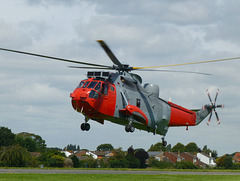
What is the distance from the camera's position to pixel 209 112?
56.5 m

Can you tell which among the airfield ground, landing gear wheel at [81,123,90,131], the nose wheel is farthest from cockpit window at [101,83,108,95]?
the airfield ground

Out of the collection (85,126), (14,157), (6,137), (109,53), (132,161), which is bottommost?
(132,161)

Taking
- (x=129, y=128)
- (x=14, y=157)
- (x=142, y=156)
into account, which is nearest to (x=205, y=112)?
(x=129, y=128)

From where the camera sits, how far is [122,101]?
1781 inches

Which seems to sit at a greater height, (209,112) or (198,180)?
(209,112)

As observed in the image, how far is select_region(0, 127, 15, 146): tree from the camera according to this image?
380ft

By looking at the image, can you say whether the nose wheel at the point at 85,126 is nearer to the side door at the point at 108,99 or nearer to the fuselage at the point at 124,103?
the fuselage at the point at 124,103

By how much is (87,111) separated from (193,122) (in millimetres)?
17262

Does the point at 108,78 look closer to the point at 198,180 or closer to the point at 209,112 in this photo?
the point at 198,180

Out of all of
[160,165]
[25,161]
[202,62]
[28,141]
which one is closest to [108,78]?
[202,62]

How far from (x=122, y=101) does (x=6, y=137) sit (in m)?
79.2

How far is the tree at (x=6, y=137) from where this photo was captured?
380 feet

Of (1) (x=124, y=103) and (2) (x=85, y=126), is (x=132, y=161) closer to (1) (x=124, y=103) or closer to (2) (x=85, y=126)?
(2) (x=85, y=126)

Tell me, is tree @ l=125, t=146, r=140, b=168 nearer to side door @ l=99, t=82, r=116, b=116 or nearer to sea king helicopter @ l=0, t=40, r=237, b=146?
sea king helicopter @ l=0, t=40, r=237, b=146
